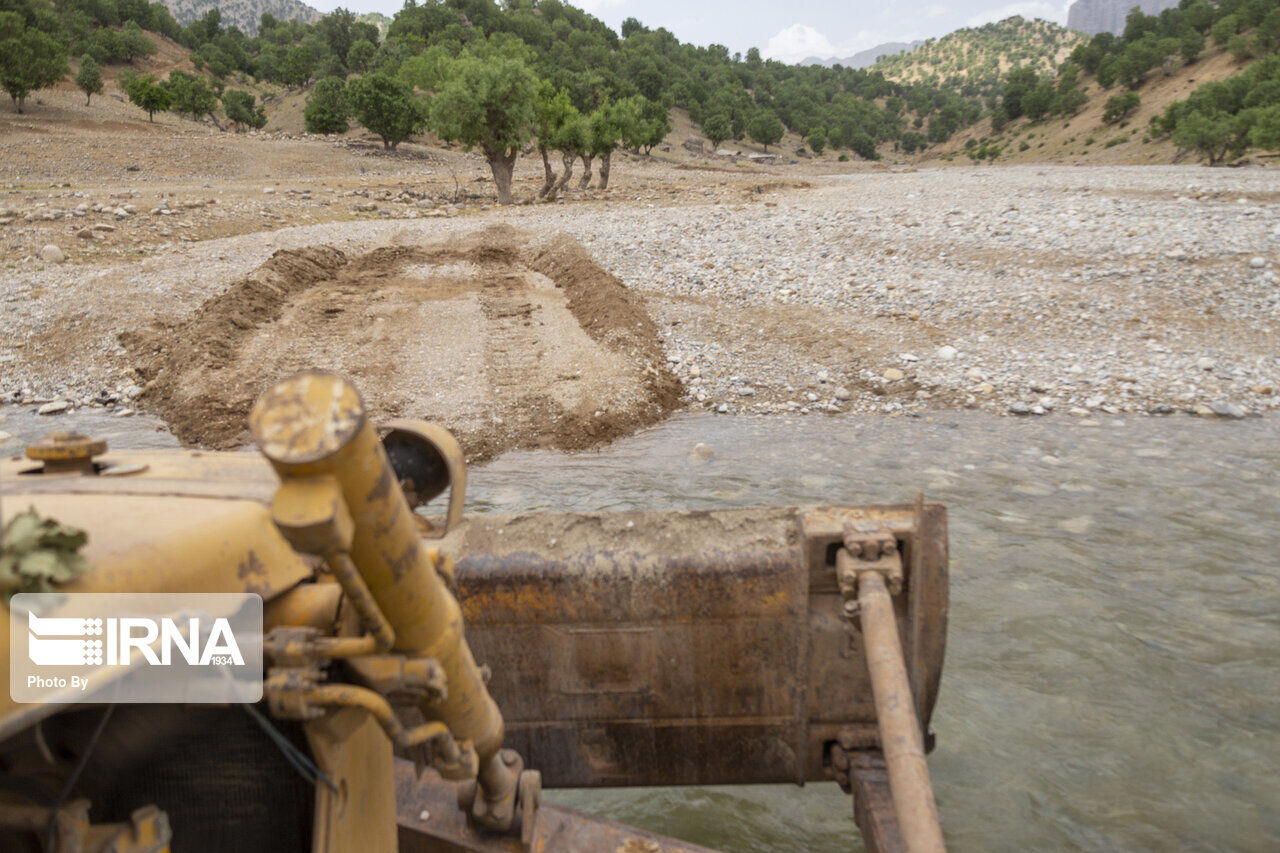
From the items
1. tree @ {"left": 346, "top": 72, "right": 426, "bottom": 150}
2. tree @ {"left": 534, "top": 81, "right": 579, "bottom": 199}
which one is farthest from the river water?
tree @ {"left": 346, "top": 72, "right": 426, "bottom": 150}

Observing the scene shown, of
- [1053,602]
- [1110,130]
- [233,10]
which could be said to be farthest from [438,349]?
[233,10]

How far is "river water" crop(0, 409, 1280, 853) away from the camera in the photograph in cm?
369

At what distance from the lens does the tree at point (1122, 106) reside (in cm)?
5769

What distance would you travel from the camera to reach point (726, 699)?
287 cm

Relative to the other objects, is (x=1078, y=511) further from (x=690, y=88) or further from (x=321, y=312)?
(x=690, y=88)

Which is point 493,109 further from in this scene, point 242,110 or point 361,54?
point 361,54

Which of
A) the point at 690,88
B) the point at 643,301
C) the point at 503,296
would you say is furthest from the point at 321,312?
the point at 690,88

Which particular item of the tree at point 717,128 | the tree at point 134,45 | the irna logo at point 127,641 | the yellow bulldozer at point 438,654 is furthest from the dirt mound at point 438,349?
the tree at point 134,45

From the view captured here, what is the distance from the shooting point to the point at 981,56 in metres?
146

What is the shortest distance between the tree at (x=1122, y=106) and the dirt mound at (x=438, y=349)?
5924 cm

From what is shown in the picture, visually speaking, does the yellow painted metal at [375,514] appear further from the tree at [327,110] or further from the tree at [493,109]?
the tree at [327,110]

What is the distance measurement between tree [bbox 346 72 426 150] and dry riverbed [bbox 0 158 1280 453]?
2226cm

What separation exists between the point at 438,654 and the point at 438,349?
28.9 ft

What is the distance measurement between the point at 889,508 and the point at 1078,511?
4.26m
